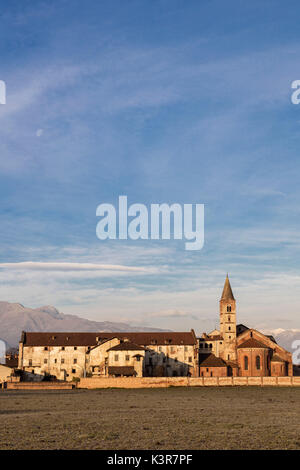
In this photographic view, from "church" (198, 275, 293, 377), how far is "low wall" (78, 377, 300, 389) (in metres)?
22.4

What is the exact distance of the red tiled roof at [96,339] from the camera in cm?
11381

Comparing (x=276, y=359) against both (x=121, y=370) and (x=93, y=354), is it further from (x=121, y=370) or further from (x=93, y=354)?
(x=93, y=354)

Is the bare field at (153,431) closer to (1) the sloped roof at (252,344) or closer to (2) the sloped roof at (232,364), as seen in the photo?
(1) the sloped roof at (252,344)

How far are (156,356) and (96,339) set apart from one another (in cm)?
1437

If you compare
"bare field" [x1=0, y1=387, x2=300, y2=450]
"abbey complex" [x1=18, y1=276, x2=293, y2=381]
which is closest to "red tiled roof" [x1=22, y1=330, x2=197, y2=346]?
"abbey complex" [x1=18, y1=276, x2=293, y2=381]

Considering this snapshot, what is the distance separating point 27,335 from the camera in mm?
117500

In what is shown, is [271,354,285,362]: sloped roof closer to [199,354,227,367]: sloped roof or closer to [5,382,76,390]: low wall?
[199,354,227,367]: sloped roof

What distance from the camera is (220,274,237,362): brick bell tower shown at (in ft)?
387

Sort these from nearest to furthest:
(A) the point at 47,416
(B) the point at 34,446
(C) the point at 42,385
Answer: (B) the point at 34,446 → (A) the point at 47,416 → (C) the point at 42,385

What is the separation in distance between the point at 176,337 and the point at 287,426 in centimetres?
8783

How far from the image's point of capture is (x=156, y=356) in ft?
368

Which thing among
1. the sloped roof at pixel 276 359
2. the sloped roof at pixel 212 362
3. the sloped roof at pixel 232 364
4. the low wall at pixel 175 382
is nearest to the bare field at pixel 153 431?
the low wall at pixel 175 382
